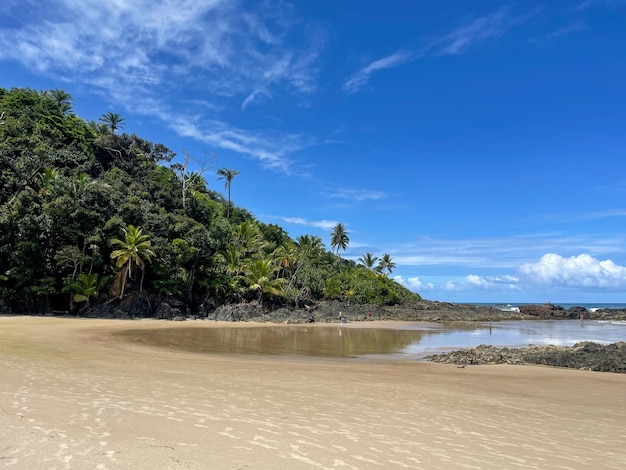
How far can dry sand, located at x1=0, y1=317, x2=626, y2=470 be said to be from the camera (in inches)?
186

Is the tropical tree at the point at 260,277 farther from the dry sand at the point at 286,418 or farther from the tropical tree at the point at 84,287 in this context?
the dry sand at the point at 286,418

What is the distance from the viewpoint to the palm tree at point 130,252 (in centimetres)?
3344

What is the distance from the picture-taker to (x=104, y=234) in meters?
34.3

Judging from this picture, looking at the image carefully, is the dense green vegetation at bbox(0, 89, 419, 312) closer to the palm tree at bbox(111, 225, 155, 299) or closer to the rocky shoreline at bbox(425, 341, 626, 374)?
the palm tree at bbox(111, 225, 155, 299)

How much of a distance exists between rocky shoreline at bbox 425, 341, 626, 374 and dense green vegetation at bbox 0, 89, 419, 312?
27149mm

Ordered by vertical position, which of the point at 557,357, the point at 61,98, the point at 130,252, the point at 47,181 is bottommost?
the point at 557,357

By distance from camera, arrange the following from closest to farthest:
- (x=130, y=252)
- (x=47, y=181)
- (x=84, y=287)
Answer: (x=84, y=287), (x=130, y=252), (x=47, y=181)

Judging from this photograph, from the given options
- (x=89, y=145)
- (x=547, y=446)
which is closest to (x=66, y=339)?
(x=547, y=446)

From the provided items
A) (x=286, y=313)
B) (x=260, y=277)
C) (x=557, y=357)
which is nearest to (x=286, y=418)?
(x=557, y=357)

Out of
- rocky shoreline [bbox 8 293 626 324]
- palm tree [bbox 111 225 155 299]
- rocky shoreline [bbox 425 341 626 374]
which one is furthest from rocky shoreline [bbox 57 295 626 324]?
rocky shoreline [bbox 425 341 626 374]

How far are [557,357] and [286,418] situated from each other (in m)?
14.9

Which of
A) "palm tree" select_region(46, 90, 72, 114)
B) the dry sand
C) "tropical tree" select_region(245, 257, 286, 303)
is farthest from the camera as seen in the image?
"palm tree" select_region(46, 90, 72, 114)

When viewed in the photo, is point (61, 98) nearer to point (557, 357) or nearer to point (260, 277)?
point (260, 277)

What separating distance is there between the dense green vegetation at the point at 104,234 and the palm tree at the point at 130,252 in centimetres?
9
